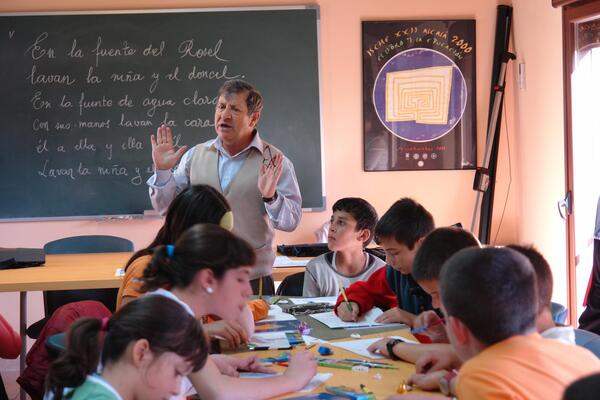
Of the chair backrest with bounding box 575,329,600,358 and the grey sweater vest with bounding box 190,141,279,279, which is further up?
the grey sweater vest with bounding box 190,141,279,279

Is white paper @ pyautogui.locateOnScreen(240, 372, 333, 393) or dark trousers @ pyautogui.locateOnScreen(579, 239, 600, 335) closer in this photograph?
white paper @ pyautogui.locateOnScreen(240, 372, 333, 393)

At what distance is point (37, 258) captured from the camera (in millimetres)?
4102

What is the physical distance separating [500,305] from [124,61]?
4089mm

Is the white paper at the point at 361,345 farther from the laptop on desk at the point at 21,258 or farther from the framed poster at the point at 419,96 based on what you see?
the framed poster at the point at 419,96

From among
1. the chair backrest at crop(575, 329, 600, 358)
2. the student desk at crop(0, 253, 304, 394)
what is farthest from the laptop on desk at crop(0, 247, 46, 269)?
the chair backrest at crop(575, 329, 600, 358)

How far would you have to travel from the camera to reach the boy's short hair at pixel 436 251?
2.19 meters

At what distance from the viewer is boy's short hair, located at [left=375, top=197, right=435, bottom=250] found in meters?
2.76

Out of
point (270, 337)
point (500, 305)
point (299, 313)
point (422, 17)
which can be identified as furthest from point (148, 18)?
point (500, 305)

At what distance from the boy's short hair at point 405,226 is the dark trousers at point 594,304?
1.51 meters

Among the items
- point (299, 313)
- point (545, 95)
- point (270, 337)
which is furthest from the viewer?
point (545, 95)

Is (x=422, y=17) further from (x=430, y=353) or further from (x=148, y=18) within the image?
(x=430, y=353)

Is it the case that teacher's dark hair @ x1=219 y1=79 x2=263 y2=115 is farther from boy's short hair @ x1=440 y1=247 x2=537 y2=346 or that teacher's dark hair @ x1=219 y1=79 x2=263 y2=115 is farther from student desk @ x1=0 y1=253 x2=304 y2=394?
boy's short hair @ x1=440 y1=247 x2=537 y2=346

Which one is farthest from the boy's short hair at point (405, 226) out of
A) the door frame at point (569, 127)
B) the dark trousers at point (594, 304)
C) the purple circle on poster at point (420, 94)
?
A: the purple circle on poster at point (420, 94)

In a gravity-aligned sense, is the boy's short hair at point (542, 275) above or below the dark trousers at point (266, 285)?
above
